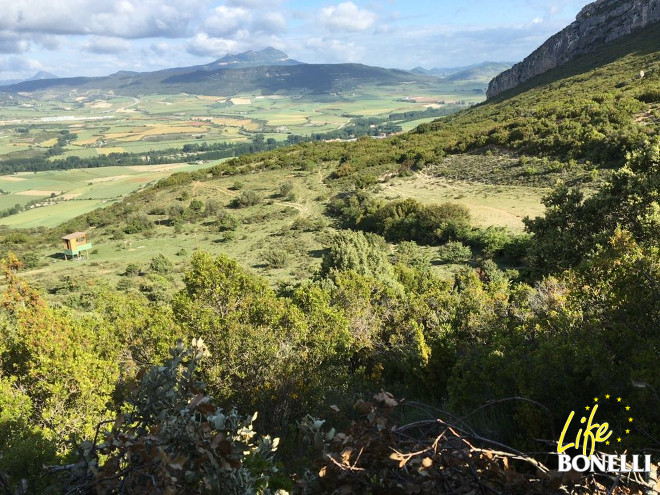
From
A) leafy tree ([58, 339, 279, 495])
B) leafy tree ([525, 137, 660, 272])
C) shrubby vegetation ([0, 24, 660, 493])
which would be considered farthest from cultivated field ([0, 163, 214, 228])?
leafy tree ([58, 339, 279, 495])

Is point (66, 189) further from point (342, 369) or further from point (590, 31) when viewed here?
point (590, 31)

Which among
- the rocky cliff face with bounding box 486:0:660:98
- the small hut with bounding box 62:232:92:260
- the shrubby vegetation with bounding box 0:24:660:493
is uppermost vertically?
the rocky cliff face with bounding box 486:0:660:98

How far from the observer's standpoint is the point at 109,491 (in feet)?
7.88

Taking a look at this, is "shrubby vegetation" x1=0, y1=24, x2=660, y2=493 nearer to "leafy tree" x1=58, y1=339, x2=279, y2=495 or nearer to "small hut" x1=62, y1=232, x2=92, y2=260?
"leafy tree" x1=58, y1=339, x2=279, y2=495

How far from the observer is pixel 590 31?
79.8m

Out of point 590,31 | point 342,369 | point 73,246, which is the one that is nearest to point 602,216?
point 342,369

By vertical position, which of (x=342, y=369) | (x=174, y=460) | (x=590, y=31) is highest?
(x=590, y=31)

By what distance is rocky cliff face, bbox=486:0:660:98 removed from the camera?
70312 millimetres

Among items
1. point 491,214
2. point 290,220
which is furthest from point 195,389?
point 290,220

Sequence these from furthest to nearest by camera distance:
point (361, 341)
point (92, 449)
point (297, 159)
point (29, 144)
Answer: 1. point (29, 144)
2. point (297, 159)
3. point (361, 341)
4. point (92, 449)

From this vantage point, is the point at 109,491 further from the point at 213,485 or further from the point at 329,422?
the point at 329,422

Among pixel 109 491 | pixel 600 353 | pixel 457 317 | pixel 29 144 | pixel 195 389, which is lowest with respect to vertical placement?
pixel 457 317

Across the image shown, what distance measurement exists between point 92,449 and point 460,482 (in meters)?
2.13

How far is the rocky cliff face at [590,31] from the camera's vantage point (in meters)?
70.3
